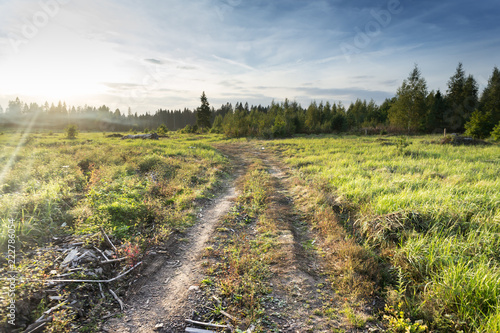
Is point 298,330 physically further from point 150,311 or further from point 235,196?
point 235,196

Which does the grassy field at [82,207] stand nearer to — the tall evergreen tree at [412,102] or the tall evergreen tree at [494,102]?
the tall evergreen tree at [412,102]

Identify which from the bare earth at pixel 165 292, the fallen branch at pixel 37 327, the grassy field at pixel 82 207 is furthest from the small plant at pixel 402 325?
the fallen branch at pixel 37 327

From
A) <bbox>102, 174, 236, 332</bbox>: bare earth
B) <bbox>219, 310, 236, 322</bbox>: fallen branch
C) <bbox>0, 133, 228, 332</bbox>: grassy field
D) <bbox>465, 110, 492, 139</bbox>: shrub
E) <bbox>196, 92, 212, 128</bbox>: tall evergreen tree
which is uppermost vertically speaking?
<bbox>196, 92, 212, 128</bbox>: tall evergreen tree

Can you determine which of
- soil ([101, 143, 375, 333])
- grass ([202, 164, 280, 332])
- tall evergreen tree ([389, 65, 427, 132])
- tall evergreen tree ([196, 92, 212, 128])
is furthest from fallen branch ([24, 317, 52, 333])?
tall evergreen tree ([196, 92, 212, 128])

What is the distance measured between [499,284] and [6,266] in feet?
31.3

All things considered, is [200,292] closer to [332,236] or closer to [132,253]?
[132,253]

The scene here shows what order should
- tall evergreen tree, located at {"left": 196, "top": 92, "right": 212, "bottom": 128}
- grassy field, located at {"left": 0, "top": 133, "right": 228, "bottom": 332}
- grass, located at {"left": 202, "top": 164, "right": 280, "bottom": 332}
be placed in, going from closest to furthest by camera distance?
1. grass, located at {"left": 202, "top": 164, "right": 280, "bottom": 332}
2. grassy field, located at {"left": 0, "top": 133, "right": 228, "bottom": 332}
3. tall evergreen tree, located at {"left": 196, "top": 92, "right": 212, "bottom": 128}

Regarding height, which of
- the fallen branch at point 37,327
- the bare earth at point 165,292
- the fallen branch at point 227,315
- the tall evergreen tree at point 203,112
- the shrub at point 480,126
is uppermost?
the tall evergreen tree at point 203,112

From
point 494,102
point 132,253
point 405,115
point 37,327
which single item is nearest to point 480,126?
point 405,115

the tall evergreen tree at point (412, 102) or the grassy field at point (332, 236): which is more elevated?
the tall evergreen tree at point (412, 102)

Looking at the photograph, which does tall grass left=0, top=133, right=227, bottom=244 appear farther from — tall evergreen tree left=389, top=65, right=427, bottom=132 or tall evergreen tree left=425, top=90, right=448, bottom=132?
tall evergreen tree left=425, top=90, right=448, bottom=132

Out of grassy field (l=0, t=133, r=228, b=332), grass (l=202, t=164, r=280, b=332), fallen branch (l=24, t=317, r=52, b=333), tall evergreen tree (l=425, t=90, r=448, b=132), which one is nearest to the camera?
fallen branch (l=24, t=317, r=52, b=333)

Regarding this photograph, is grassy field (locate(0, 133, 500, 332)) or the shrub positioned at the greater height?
the shrub

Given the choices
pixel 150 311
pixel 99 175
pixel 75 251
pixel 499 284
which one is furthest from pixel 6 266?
pixel 499 284
